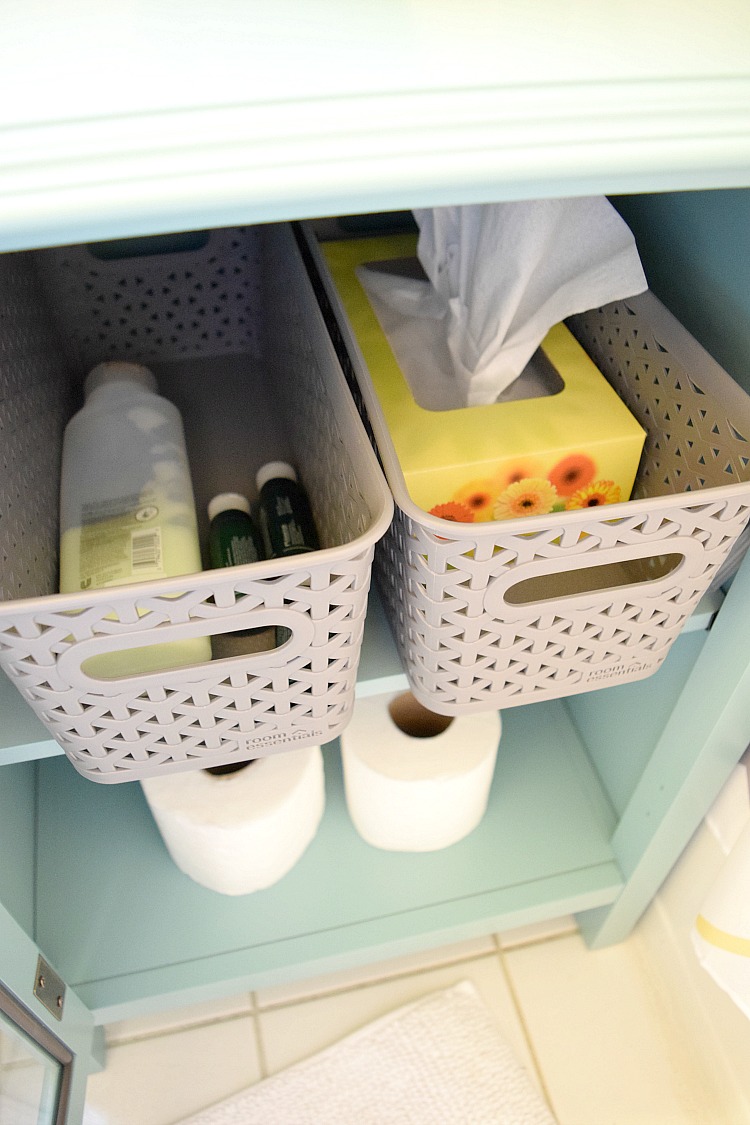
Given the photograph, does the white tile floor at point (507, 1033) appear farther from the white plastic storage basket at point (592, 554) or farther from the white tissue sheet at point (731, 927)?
the white plastic storage basket at point (592, 554)

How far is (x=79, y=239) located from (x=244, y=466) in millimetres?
358

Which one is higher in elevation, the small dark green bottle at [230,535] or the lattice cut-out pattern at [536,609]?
the lattice cut-out pattern at [536,609]

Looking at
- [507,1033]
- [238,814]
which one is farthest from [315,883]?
[507,1033]

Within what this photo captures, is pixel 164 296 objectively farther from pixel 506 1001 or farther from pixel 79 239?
pixel 506 1001

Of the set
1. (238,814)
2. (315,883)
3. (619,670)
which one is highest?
(619,670)

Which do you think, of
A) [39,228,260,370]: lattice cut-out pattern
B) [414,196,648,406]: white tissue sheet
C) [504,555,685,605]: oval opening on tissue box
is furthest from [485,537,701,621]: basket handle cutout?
[39,228,260,370]: lattice cut-out pattern

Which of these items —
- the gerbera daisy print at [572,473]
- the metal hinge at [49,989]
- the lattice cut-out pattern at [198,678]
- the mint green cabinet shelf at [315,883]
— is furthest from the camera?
the mint green cabinet shelf at [315,883]

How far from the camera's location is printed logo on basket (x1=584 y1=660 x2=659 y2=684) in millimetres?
485

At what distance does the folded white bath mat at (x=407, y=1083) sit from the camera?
724 mm

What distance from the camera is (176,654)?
42 cm

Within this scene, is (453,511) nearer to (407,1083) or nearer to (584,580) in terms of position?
(584,580)

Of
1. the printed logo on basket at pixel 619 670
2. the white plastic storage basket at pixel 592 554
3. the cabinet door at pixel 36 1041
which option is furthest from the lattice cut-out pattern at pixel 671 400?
the cabinet door at pixel 36 1041

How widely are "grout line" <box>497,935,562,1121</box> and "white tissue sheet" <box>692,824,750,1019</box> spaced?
0.30 m

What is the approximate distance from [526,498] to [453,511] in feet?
0.14
